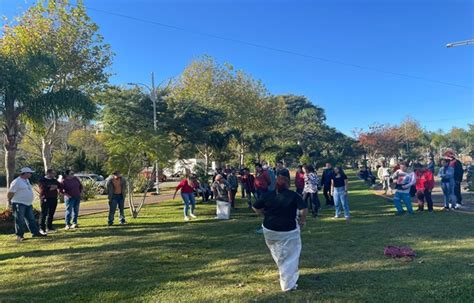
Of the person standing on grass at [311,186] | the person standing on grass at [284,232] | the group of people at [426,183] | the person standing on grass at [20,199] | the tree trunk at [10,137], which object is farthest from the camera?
the tree trunk at [10,137]

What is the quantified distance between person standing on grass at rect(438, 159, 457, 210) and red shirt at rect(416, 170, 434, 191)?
0.92 feet

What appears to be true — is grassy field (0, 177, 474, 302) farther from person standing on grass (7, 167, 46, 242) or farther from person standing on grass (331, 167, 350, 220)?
person standing on grass (331, 167, 350, 220)

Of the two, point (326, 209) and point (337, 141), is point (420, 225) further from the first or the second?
point (337, 141)

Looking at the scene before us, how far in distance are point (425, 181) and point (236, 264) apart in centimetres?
756

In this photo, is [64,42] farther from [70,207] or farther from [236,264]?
[236,264]

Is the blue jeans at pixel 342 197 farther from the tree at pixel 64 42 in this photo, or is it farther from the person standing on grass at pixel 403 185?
the tree at pixel 64 42

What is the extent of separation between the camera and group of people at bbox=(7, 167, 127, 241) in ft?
30.3

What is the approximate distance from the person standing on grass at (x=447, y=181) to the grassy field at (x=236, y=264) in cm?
111

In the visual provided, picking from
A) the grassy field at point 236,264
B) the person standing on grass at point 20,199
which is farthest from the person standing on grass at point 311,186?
the person standing on grass at point 20,199

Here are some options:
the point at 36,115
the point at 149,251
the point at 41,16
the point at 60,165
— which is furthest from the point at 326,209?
the point at 60,165

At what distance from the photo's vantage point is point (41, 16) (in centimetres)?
1708

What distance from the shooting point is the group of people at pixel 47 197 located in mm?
9234

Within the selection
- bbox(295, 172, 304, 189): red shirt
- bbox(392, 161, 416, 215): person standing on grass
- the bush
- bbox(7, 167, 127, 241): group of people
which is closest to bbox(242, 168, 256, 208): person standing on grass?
bbox(295, 172, 304, 189): red shirt

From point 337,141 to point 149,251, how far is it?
160 ft
